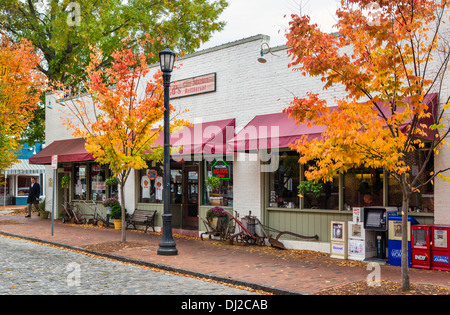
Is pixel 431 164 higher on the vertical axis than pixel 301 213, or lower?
higher

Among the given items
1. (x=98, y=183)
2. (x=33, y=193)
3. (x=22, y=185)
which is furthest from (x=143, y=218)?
(x=22, y=185)

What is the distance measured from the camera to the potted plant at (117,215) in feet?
60.0

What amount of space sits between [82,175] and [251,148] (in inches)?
473

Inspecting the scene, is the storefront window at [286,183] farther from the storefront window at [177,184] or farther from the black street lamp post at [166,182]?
the storefront window at [177,184]

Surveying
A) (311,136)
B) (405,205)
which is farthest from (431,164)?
(405,205)

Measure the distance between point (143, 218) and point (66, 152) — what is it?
5.04 meters

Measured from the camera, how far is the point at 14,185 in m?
38.0

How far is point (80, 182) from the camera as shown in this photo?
71.6 ft

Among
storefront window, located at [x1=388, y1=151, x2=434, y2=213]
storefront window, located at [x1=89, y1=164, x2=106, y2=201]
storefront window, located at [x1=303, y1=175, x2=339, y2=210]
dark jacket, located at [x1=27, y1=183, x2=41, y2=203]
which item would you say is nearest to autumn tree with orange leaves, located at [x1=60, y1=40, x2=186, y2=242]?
storefront window, located at [x1=303, y1=175, x2=339, y2=210]

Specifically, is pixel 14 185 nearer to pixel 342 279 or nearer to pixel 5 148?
pixel 5 148

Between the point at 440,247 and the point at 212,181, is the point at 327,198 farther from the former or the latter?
the point at 212,181

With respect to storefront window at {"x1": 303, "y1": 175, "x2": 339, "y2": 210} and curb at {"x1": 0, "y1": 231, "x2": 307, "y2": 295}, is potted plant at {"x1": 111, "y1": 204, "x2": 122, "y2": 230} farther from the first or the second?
storefront window at {"x1": 303, "y1": 175, "x2": 339, "y2": 210}

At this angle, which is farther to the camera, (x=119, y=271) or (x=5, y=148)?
(x=5, y=148)

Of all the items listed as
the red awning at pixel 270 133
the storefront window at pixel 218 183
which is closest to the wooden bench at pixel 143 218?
the storefront window at pixel 218 183
